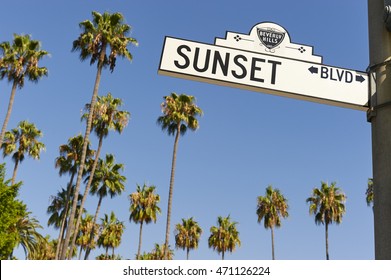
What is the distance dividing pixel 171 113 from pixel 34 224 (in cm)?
1464

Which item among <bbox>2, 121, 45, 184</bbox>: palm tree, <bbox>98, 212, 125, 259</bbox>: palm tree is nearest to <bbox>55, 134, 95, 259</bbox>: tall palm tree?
<bbox>2, 121, 45, 184</bbox>: palm tree

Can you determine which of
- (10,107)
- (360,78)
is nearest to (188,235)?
(10,107)

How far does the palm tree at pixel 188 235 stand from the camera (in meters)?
64.9

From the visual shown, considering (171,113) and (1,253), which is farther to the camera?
(171,113)

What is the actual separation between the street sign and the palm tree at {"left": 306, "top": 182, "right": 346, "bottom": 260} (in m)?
51.7

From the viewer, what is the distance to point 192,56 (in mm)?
3266

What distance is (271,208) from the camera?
58562 mm

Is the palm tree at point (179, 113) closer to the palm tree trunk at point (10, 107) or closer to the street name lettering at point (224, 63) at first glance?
the palm tree trunk at point (10, 107)

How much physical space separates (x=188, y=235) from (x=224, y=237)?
5.16 metres

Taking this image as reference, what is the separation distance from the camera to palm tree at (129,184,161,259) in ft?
177

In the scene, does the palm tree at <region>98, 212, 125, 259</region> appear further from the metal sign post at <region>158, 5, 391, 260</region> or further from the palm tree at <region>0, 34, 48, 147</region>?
the metal sign post at <region>158, 5, 391, 260</region>

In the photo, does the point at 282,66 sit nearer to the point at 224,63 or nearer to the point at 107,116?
the point at 224,63
